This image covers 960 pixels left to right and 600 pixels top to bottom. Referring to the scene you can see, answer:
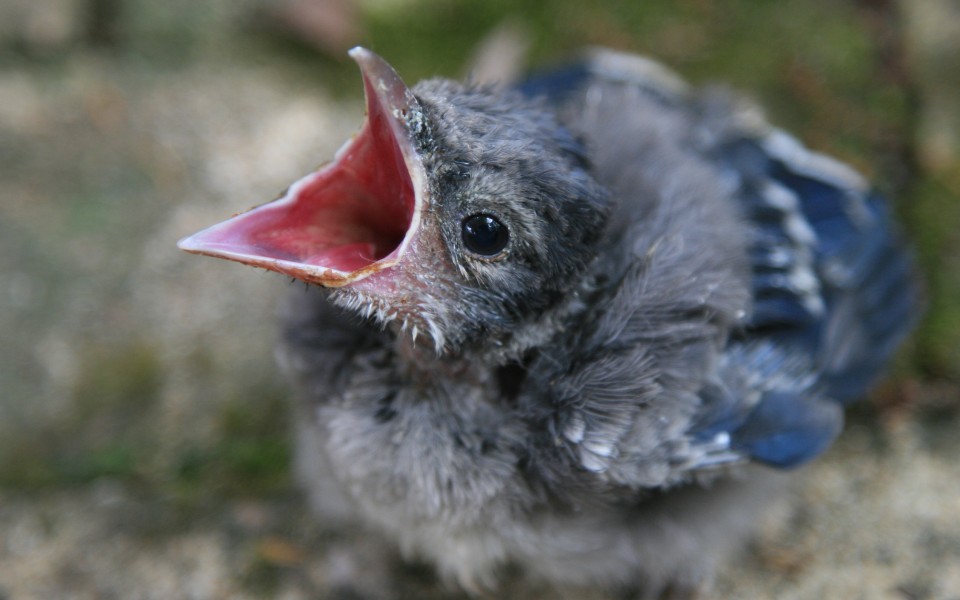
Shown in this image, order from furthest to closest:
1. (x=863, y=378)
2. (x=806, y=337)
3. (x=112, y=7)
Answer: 1. (x=112, y=7)
2. (x=863, y=378)
3. (x=806, y=337)

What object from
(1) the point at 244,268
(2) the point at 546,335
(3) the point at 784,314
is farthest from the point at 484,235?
(1) the point at 244,268

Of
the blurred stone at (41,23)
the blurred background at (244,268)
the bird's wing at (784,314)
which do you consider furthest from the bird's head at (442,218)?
the blurred stone at (41,23)

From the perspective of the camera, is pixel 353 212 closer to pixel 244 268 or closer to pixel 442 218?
pixel 442 218

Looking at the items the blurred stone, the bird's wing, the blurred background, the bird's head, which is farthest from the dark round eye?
the blurred stone

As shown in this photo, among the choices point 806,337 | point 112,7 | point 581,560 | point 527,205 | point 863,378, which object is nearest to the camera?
point 527,205

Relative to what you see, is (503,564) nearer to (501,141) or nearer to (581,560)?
(581,560)

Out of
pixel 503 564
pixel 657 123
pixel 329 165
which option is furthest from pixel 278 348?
pixel 657 123

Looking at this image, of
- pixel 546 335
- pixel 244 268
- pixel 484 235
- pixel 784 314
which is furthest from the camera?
pixel 244 268
